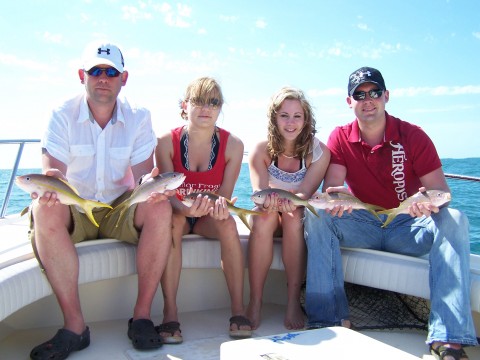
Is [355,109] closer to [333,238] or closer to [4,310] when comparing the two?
[333,238]

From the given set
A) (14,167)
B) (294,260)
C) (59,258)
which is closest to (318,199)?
(294,260)

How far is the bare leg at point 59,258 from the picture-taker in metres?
2.71

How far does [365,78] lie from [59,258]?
232 cm

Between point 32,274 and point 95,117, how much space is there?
1.08m

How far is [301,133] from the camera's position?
143 inches

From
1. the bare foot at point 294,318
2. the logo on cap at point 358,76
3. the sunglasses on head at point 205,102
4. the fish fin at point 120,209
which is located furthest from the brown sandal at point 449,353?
the sunglasses on head at point 205,102

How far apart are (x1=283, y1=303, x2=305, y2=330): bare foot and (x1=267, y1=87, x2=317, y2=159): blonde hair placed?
3.57ft

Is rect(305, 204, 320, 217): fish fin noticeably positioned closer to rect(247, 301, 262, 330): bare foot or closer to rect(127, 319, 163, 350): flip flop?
rect(247, 301, 262, 330): bare foot

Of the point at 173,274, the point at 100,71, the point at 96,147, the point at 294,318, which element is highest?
the point at 100,71

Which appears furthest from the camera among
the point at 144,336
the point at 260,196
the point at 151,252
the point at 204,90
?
the point at 204,90

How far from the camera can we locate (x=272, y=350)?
1958mm

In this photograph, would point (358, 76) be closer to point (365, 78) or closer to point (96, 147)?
point (365, 78)

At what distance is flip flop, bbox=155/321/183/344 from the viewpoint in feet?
9.79

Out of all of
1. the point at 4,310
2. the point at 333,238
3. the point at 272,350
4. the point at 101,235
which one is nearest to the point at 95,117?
the point at 101,235
